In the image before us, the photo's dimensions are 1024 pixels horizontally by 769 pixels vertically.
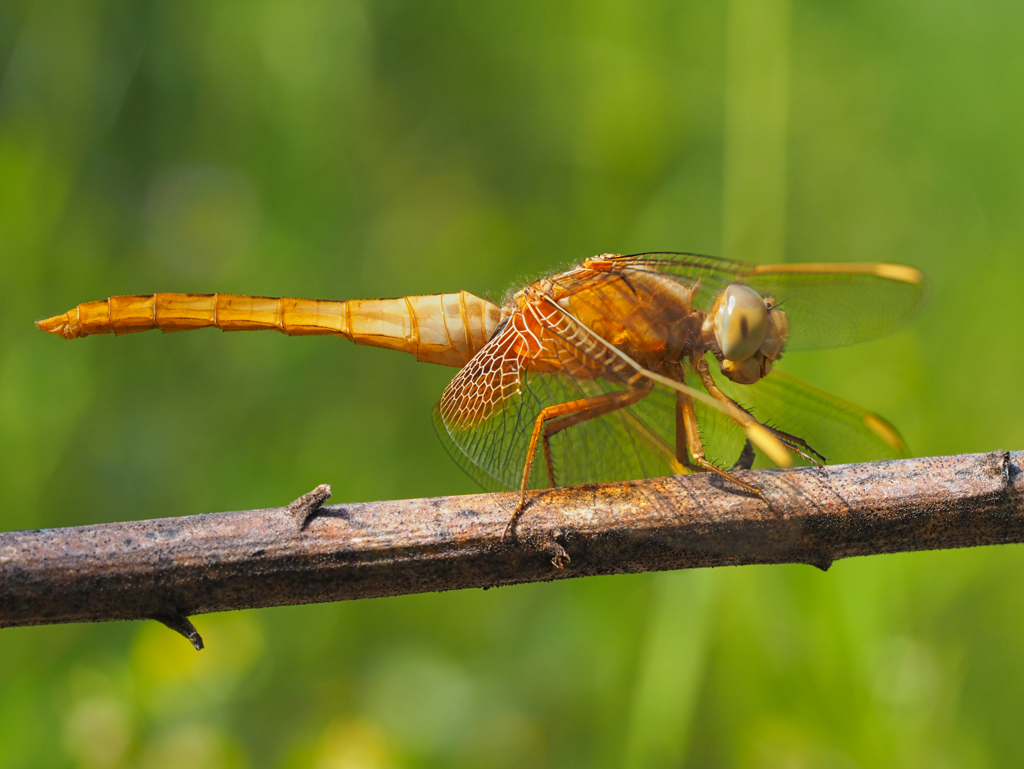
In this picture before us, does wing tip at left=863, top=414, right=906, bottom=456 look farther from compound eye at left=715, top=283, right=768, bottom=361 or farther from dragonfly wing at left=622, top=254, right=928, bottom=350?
compound eye at left=715, top=283, right=768, bottom=361

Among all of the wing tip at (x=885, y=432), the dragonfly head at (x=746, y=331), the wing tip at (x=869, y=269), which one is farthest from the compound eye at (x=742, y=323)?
the wing tip at (x=885, y=432)

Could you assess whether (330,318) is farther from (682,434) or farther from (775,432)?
(775,432)

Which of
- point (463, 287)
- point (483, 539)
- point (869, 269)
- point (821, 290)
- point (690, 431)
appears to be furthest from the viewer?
point (463, 287)

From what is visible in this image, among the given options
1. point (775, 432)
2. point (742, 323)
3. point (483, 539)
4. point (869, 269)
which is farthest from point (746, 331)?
point (483, 539)

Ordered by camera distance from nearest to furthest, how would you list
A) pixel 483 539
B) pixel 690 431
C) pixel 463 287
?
pixel 483 539, pixel 690 431, pixel 463 287

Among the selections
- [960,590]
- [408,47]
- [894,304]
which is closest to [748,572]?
[960,590]

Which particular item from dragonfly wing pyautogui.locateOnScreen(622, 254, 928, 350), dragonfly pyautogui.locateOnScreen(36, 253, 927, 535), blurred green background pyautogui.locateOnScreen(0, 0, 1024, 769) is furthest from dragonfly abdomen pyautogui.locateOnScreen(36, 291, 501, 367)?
dragonfly wing pyautogui.locateOnScreen(622, 254, 928, 350)

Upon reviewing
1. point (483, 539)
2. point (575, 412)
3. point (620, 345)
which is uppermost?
point (620, 345)
